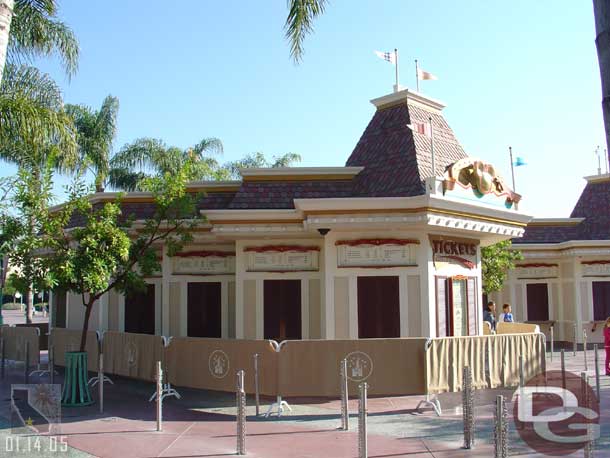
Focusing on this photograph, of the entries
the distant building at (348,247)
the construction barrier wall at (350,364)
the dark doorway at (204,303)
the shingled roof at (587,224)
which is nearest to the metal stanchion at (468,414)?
the construction barrier wall at (350,364)

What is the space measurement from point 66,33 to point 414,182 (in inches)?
390

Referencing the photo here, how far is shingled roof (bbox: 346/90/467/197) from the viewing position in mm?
14711

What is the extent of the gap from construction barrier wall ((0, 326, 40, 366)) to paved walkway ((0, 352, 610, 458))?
3.93m

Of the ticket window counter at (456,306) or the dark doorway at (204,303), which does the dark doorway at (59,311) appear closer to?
the dark doorway at (204,303)

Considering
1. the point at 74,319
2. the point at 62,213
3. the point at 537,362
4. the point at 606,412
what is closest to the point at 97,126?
the point at 74,319

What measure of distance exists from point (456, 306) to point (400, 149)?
402 cm

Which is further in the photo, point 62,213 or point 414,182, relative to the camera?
point 414,182

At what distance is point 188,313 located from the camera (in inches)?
663

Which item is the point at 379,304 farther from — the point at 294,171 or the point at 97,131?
the point at 97,131

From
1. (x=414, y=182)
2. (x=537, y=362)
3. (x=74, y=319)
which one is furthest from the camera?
(x=74, y=319)

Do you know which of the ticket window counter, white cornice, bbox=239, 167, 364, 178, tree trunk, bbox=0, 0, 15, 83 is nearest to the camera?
tree trunk, bbox=0, 0, 15, 83

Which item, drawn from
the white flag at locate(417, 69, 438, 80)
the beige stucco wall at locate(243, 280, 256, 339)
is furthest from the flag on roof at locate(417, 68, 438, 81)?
the beige stucco wall at locate(243, 280, 256, 339)

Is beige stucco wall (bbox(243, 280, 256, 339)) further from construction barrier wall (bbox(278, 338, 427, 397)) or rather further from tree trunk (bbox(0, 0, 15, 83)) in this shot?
tree trunk (bbox(0, 0, 15, 83))

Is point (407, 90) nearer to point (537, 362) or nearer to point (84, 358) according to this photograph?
point (537, 362)
